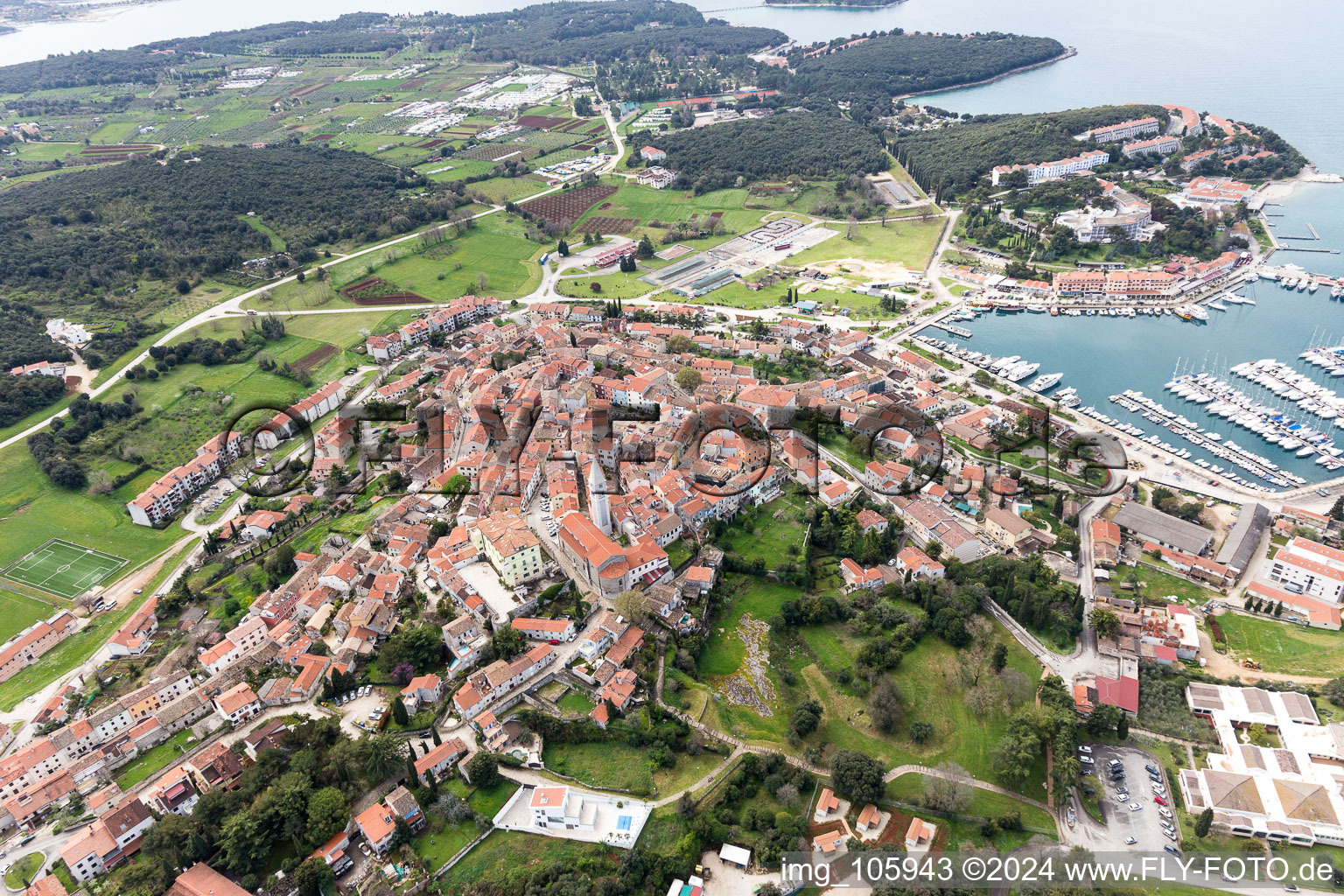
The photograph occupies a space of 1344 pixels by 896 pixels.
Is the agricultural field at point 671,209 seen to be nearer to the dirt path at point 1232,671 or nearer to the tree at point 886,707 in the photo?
the tree at point 886,707

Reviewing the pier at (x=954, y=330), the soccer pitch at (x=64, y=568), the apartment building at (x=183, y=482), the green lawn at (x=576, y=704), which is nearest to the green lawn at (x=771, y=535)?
the green lawn at (x=576, y=704)

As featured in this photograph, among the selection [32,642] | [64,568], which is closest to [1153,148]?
[64,568]

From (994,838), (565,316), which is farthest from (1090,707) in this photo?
(565,316)

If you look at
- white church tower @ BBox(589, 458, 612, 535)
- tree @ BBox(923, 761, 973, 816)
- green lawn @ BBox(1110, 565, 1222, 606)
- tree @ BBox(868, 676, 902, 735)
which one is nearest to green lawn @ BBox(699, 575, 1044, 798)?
tree @ BBox(868, 676, 902, 735)

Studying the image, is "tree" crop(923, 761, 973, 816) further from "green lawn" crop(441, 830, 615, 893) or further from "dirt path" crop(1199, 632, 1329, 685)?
"dirt path" crop(1199, 632, 1329, 685)

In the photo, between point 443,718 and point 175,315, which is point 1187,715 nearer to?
point 443,718

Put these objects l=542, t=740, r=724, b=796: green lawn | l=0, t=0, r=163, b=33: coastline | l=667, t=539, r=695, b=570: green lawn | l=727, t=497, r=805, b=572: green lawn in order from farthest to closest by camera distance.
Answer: l=0, t=0, r=163, b=33: coastline < l=727, t=497, r=805, b=572: green lawn < l=667, t=539, r=695, b=570: green lawn < l=542, t=740, r=724, b=796: green lawn
